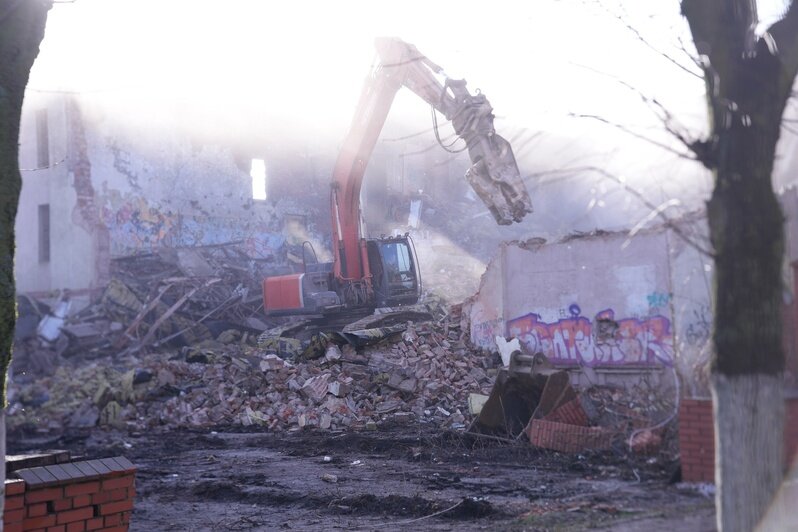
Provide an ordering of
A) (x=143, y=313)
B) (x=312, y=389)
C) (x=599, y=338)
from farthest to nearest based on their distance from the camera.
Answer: (x=143, y=313), (x=312, y=389), (x=599, y=338)

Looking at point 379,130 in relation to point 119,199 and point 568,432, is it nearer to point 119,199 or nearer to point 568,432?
point 568,432

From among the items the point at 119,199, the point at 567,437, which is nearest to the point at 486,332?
the point at 567,437

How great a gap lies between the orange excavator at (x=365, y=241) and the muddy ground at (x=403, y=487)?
20.3 feet

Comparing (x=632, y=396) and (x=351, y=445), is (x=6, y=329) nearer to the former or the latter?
(x=351, y=445)

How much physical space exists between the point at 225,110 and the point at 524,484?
2485 centimetres

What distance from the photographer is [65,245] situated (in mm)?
24656

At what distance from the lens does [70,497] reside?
4.41 meters

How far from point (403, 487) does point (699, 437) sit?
2.91 m

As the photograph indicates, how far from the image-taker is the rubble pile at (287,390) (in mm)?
13070

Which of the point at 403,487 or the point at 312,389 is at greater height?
the point at 312,389

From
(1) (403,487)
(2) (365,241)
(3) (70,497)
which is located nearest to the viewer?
(3) (70,497)

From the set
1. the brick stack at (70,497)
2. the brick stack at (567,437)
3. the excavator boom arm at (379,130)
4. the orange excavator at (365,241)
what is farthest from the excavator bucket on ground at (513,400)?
the brick stack at (70,497)

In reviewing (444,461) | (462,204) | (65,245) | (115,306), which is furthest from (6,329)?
(462,204)

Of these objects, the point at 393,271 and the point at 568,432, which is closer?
the point at 568,432
